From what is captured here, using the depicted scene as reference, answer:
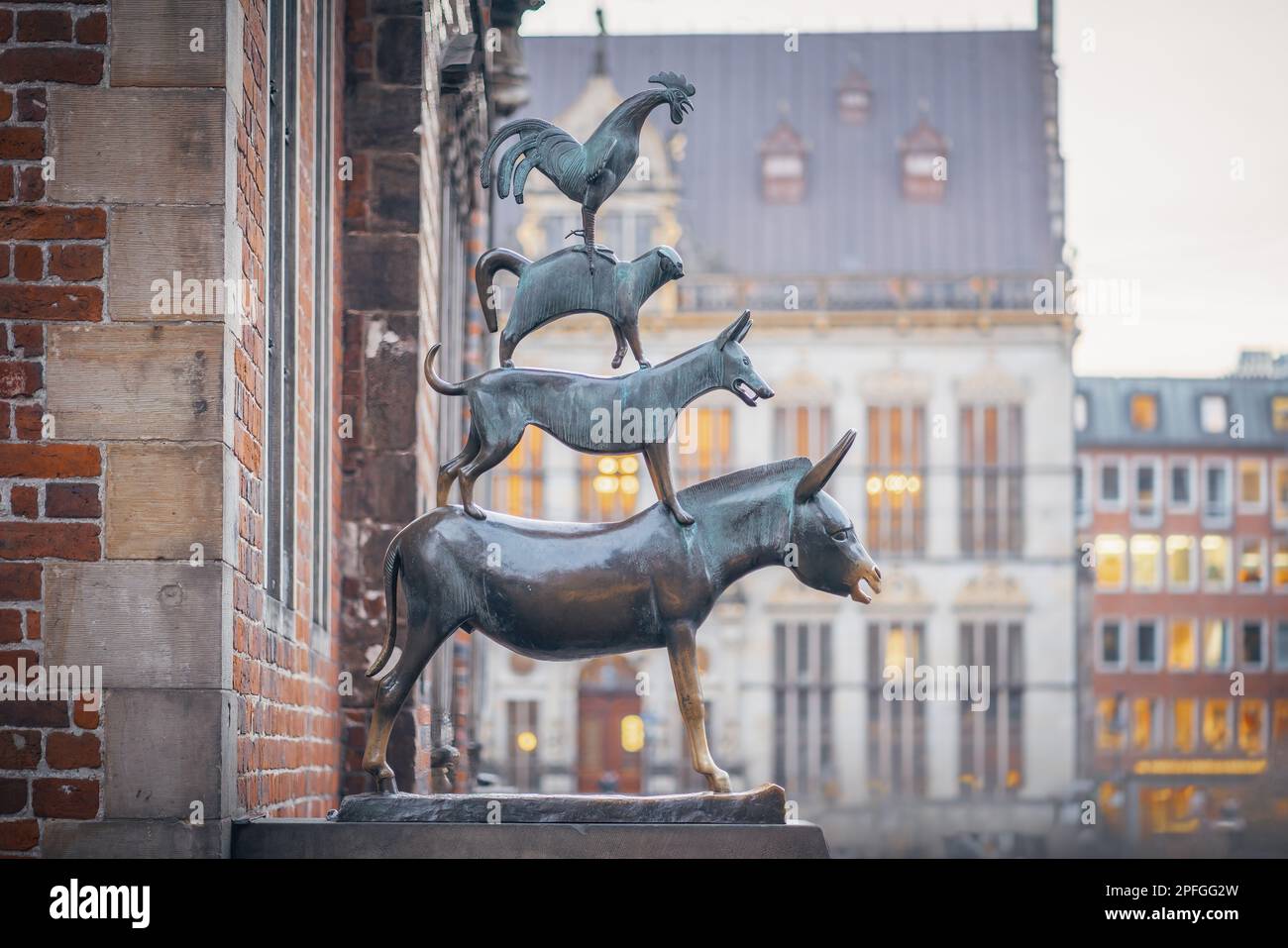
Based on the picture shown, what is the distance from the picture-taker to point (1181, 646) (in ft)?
187

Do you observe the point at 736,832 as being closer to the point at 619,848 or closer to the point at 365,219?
the point at 619,848

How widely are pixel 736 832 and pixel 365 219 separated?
4.59 m

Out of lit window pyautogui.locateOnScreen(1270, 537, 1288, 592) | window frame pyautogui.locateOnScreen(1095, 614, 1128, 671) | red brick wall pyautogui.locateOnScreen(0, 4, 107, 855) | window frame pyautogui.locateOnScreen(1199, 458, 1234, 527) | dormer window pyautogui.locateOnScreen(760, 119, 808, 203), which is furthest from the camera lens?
window frame pyautogui.locateOnScreen(1199, 458, 1234, 527)

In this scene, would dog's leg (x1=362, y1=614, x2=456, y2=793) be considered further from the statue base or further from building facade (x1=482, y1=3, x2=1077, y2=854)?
building facade (x1=482, y1=3, x2=1077, y2=854)

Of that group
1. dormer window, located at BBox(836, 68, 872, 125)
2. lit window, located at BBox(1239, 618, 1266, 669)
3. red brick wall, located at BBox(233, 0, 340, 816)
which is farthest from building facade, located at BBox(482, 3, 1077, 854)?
red brick wall, located at BBox(233, 0, 340, 816)

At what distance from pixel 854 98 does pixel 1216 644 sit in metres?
21.5

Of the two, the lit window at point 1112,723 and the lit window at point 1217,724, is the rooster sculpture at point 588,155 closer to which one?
the lit window at point 1112,723

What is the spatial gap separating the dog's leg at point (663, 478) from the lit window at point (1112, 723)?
173 feet

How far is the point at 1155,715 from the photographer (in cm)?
5662

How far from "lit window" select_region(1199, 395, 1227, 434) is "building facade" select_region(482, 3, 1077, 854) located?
60.6ft

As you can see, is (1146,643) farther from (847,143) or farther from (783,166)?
(783,166)

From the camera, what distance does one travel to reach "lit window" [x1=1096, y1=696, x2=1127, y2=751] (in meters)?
56.5

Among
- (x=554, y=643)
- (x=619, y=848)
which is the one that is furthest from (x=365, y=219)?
(x=619, y=848)

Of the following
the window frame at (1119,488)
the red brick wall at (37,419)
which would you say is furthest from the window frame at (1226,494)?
the red brick wall at (37,419)
